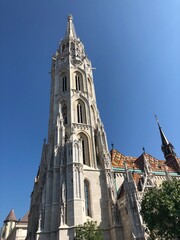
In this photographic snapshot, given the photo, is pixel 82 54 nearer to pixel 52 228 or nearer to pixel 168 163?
pixel 168 163

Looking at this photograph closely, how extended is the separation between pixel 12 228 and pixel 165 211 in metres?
48.7

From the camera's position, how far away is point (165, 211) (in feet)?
46.6

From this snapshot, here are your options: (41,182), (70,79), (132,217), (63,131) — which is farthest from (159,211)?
(70,79)

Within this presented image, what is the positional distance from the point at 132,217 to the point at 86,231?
4454mm

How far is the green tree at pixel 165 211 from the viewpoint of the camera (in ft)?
45.7

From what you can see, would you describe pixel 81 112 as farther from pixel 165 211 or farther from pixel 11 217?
pixel 11 217

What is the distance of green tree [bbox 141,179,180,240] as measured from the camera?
45.7 ft

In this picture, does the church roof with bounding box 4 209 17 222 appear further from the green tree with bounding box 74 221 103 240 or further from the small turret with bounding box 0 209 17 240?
the green tree with bounding box 74 221 103 240

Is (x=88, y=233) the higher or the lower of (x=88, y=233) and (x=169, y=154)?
the lower

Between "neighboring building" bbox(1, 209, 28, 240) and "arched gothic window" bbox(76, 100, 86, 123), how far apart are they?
2597 cm

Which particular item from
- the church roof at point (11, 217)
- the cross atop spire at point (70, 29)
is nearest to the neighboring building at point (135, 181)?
the cross atop spire at point (70, 29)

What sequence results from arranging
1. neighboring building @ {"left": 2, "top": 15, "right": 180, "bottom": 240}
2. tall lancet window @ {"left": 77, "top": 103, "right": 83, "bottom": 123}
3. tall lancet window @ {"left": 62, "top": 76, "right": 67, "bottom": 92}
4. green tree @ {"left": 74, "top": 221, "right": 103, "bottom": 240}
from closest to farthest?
green tree @ {"left": 74, "top": 221, "right": 103, "bottom": 240}, neighboring building @ {"left": 2, "top": 15, "right": 180, "bottom": 240}, tall lancet window @ {"left": 77, "top": 103, "right": 83, "bottom": 123}, tall lancet window @ {"left": 62, "top": 76, "right": 67, "bottom": 92}

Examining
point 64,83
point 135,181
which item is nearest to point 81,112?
point 64,83

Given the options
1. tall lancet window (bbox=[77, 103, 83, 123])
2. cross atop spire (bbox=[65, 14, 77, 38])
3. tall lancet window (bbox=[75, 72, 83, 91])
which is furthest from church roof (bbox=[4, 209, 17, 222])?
cross atop spire (bbox=[65, 14, 77, 38])
